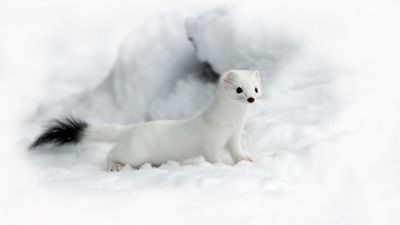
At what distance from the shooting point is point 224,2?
3424mm

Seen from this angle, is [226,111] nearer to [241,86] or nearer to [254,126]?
[241,86]

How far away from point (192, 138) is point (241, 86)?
0.32 metres

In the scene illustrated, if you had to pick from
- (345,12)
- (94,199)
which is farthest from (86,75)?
(94,199)

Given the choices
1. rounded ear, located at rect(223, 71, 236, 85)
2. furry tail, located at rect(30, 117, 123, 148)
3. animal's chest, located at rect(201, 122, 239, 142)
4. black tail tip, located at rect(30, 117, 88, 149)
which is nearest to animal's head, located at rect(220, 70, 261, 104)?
rounded ear, located at rect(223, 71, 236, 85)

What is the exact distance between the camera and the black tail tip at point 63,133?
7.88ft

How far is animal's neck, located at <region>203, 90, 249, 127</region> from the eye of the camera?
214cm

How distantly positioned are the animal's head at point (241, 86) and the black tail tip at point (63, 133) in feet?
2.41

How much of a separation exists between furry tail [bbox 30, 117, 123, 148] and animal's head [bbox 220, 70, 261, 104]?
56cm

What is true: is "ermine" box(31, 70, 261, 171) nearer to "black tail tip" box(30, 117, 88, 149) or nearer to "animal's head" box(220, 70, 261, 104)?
"animal's head" box(220, 70, 261, 104)

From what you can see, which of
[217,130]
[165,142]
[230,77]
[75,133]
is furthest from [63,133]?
[230,77]

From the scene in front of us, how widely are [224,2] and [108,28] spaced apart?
1.59 meters

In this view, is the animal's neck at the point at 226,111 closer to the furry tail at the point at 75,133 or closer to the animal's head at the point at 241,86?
the animal's head at the point at 241,86

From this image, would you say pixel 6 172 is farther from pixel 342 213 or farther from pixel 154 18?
pixel 154 18

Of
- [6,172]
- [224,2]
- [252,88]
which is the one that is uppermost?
[224,2]
